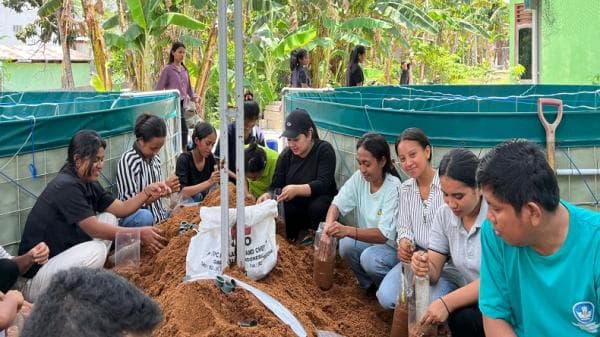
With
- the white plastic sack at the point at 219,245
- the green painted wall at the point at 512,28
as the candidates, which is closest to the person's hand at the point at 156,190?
the white plastic sack at the point at 219,245

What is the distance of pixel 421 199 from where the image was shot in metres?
3.71

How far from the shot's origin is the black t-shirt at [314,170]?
15.7ft

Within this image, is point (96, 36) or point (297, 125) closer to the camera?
Answer: point (297, 125)

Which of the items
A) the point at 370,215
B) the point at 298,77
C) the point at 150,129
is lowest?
the point at 370,215

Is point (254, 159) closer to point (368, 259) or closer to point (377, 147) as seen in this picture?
point (377, 147)

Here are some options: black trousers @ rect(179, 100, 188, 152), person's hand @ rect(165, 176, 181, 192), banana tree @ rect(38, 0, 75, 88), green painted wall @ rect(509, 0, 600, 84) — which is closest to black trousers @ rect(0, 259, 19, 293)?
person's hand @ rect(165, 176, 181, 192)

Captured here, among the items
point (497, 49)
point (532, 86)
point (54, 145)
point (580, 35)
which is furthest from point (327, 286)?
point (497, 49)

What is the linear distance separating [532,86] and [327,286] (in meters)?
5.71

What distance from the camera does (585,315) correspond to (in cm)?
216

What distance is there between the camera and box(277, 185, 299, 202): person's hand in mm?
4598

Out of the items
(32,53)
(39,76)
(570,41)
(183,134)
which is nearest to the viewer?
(183,134)

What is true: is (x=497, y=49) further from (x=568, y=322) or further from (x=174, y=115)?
(x=568, y=322)

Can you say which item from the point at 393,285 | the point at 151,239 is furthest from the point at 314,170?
the point at 393,285

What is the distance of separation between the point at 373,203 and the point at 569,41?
32.1ft
